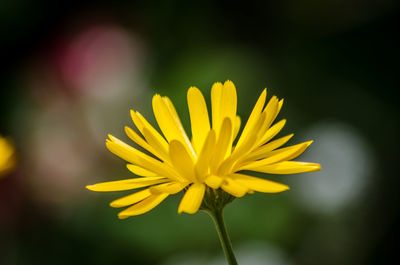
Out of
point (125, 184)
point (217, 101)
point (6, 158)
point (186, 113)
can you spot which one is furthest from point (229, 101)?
point (186, 113)

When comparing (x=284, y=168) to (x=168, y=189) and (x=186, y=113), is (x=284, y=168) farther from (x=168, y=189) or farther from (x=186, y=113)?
(x=186, y=113)

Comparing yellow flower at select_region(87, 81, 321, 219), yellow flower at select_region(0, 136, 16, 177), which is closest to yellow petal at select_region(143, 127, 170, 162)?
yellow flower at select_region(87, 81, 321, 219)

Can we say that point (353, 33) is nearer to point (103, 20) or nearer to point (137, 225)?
point (103, 20)

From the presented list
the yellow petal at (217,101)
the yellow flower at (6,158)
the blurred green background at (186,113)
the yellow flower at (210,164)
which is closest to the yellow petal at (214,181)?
the yellow flower at (210,164)

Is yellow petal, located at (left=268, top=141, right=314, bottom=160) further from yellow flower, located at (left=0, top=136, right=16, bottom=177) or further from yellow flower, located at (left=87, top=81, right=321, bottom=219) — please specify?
yellow flower, located at (left=0, top=136, right=16, bottom=177)

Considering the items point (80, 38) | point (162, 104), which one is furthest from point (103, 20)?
point (162, 104)
